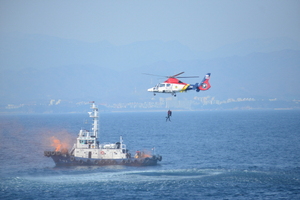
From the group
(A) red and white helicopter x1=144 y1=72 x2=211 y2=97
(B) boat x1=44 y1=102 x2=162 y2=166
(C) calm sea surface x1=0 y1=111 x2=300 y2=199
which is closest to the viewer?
(C) calm sea surface x1=0 y1=111 x2=300 y2=199

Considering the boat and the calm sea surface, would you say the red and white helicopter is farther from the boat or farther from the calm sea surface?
the boat

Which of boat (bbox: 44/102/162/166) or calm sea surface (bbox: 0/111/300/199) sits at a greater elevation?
boat (bbox: 44/102/162/166)

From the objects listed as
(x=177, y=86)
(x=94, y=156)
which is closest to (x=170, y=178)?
(x=177, y=86)

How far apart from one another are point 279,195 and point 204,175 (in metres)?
13.5

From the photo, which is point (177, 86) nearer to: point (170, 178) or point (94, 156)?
point (170, 178)

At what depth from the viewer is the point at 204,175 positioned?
66125 mm

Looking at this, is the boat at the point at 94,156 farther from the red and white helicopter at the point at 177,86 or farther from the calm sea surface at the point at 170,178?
the red and white helicopter at the point at 177,86

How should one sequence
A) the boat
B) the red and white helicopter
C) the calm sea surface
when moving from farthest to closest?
1. the boat
2. the red and white helicopter
3. the calm sea surface

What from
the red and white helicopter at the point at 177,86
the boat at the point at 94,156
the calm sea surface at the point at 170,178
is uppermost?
the red and white helicopter at the point at 177,86

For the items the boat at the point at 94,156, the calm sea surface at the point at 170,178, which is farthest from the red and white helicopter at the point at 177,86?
the boat at the point at 94,156

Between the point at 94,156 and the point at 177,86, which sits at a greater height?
the point at 177,86

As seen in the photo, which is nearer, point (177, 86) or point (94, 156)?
point (177, 86)

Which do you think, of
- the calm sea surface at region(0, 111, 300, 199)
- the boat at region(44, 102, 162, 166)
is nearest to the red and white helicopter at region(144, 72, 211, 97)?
the calm sea surface at region(0, 111, 300, 199)

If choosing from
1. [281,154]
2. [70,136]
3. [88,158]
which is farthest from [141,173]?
[70,136]
